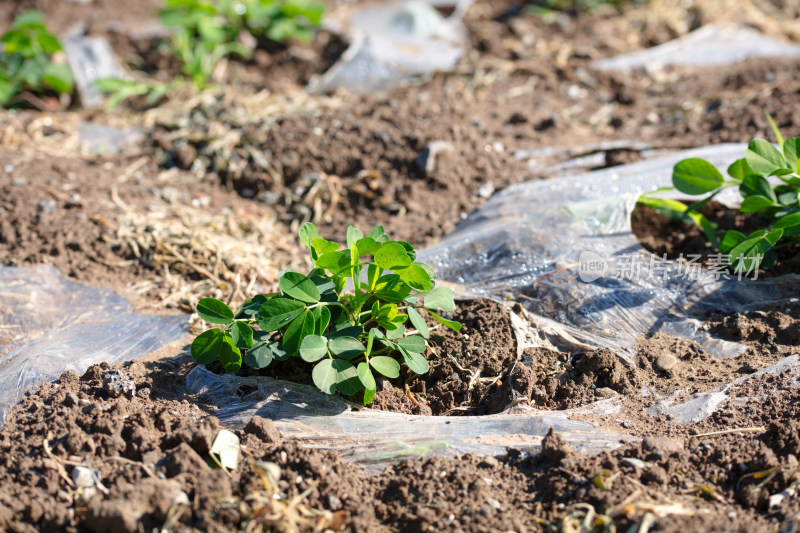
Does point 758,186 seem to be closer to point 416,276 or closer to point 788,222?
point 788,222

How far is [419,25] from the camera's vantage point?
4.93 metres

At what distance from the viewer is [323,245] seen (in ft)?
6.66

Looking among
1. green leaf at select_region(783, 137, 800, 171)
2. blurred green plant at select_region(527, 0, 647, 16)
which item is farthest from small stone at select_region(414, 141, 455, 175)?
blurred green plant at select_region(527, 0, 647, 16)

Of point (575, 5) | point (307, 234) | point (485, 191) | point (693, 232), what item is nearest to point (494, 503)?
point (307, 234)

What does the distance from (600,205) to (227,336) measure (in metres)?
1.52

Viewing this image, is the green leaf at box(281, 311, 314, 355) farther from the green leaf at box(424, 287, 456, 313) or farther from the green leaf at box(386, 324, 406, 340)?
the green leaf at box(424, 287, 456, 313)

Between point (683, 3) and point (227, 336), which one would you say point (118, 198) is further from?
point (683, 3)

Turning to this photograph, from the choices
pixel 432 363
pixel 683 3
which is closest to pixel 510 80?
pixel 683 3

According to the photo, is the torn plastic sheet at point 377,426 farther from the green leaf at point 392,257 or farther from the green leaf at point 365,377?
the green leaf at point 392,257

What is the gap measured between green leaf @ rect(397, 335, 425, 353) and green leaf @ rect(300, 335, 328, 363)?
0.76 feet

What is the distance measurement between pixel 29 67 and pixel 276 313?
348 cm

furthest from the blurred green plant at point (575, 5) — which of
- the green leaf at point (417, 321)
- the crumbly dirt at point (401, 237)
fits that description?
the green leaf at point (417, 321)

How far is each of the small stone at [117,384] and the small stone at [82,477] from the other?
0.95 feet

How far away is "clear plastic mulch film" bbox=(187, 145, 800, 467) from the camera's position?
1.92 metres
